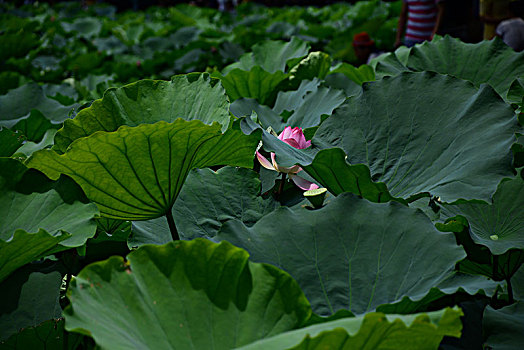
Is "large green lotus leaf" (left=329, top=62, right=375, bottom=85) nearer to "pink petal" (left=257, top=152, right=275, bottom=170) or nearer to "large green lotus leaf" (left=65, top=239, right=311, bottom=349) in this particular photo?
"pink petal" (left=257, top=152, right=275, bottom=170)

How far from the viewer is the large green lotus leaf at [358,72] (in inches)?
49.6

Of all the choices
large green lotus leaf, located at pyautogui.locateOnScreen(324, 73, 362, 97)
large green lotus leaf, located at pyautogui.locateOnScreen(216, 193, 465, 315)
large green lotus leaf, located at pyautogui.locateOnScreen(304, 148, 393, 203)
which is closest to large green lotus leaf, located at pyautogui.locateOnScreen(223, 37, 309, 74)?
large green lotus leaf, located at pyautogui.locateOnScreen(324, 73, 362, 97)

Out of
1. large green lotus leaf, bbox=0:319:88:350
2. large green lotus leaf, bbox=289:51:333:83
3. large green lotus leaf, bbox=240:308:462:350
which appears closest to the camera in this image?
large green lotus leaf, bbox=240:308:462:350

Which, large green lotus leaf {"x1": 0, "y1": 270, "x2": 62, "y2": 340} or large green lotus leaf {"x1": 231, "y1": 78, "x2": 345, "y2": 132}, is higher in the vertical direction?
large green lotus leaf {"x1": 231, "y1": 78, "x2": 345, "y2": 132}

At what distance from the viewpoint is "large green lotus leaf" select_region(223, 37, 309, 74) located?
4.95 ft

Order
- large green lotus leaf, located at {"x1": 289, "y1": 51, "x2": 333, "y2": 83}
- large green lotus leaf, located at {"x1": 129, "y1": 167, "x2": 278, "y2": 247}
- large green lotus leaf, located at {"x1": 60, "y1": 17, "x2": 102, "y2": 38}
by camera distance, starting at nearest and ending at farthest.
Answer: large green lotus leaf, located at {"x1": 129, "y1": 167, "x2": 278, "y2": 247} → large green lotus leaf, located at {"x1": 289, "y1": 51, "x2": 333, "y2": 83} → large green lotus leaf, located at {"x1": 60, "y1": 17, "x2": 102, "y2": 38}

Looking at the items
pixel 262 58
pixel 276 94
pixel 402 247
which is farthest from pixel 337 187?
pixel 262 58

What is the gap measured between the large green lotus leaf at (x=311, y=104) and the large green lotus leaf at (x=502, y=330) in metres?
0.45

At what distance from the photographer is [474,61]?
1.11 metres

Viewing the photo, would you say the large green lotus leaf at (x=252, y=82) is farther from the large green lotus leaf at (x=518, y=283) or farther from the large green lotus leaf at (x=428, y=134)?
the large green lotus leaf at (x=518, y=283)

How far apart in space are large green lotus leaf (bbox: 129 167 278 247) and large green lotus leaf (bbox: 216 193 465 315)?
0.45ft

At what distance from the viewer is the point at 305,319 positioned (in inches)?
17.7

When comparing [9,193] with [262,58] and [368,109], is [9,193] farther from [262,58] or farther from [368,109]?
[262,58]

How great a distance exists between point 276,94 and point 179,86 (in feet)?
1.66
